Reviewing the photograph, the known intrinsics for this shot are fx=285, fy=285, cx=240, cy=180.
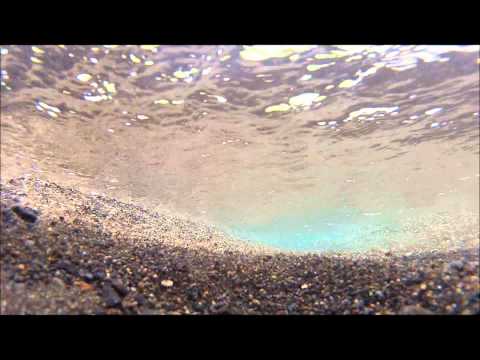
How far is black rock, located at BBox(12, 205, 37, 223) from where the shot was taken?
4816 mm

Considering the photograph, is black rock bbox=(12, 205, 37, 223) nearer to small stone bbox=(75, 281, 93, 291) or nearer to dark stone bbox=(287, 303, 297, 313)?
small stone bbox=(75, 281, 93, 291)

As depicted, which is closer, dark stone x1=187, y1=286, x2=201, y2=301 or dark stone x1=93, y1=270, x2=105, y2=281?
dark stone x1=93, y1=270, x2=105, y2=281

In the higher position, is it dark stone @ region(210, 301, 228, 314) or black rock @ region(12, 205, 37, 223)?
black rock @ region(12, 205, 37, 223)

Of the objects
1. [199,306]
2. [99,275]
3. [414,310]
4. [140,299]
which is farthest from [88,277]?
[414,310]

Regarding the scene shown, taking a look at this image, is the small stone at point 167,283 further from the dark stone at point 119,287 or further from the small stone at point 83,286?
the small stone at point 83,286

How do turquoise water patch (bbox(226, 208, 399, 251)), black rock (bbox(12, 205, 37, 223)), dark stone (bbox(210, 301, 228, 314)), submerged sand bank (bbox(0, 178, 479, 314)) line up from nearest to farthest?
1. submerged sand bank (bbox(0, 178, 479, 314))
2. dark stone (bbox(210, 301, 228, 314))
3. black rock (bbox(12, 205, 37, 223))
4. turquoise water patch (bbox(226, 208, 399, 251))

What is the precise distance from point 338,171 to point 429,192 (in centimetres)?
2213

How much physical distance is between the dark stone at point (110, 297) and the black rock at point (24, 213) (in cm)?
211

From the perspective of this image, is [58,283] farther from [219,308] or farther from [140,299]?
[219,308]

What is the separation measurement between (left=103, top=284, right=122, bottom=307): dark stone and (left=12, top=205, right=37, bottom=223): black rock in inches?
83.2

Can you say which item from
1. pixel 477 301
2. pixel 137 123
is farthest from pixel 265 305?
pixel 137 123

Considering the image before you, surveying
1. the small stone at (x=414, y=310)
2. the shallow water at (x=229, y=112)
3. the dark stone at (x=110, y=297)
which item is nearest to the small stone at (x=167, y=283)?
the dark stone at (x=110, y=297)

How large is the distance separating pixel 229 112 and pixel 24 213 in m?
9.14

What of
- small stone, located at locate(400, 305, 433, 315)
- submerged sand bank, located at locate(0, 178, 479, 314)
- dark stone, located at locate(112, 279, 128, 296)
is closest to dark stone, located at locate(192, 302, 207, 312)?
submerged sand bank, located at locate(0, 178, 479, 314)
